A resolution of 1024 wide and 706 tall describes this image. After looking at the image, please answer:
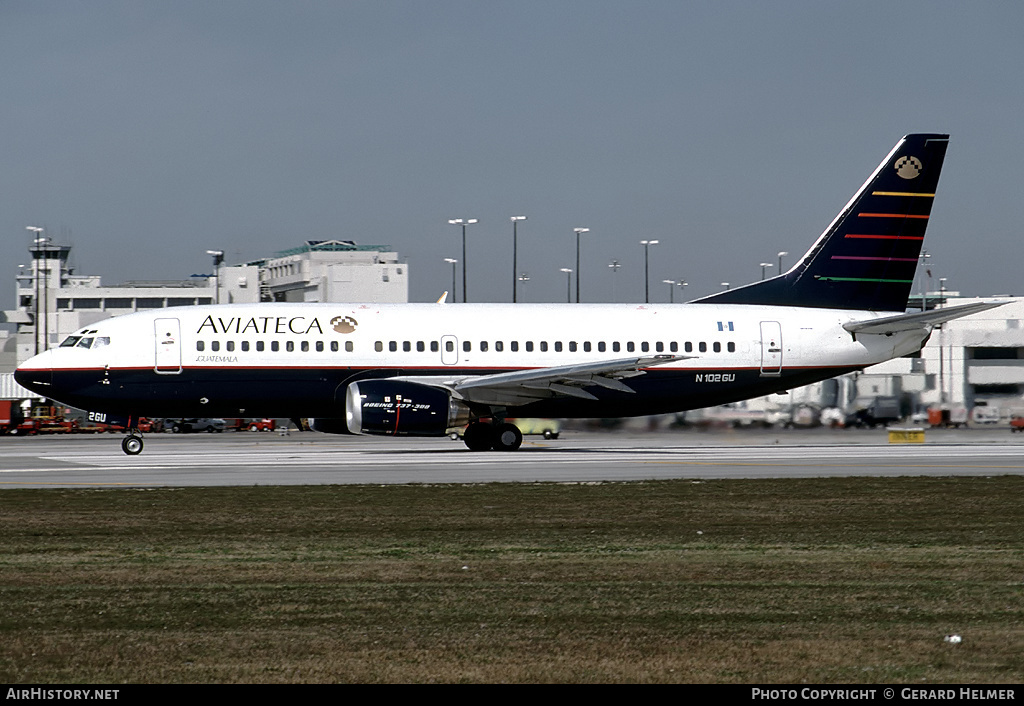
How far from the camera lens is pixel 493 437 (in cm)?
3700

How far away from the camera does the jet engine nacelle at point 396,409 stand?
33.7 metres

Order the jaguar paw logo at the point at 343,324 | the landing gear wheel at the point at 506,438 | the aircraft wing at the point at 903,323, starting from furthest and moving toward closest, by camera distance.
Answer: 1. the landing gear wheel at the point at 506,438
2. the aircraft wing at the point at 903,323
3. the jaguar paw logo at the point at 343,324

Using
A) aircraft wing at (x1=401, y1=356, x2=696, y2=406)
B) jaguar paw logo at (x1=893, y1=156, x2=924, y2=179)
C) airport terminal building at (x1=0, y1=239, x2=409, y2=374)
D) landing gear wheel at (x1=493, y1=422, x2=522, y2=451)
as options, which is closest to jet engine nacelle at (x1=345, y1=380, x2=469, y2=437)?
aircraft wing at (x1=401, y1=356, x2=696, y2=406)

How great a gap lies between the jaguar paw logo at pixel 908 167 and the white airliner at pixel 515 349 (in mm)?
44

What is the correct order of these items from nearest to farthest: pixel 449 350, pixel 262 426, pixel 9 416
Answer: pixel 449 350 → pixel 9 416 → pixel 262 426

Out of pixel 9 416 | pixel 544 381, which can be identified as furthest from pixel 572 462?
pixel 9 416

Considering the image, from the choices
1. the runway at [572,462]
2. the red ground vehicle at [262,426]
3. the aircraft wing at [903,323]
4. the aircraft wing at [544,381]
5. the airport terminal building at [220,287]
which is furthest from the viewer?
the airport terminal building at [220,287]

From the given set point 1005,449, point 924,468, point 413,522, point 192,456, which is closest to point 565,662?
point 413,522

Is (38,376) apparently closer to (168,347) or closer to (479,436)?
(168,347)

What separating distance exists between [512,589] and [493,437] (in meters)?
25.0

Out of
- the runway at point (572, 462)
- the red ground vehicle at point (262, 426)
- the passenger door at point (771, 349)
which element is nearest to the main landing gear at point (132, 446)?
the runway at point (572, 462)

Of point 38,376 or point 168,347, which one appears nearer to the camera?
point 38,376

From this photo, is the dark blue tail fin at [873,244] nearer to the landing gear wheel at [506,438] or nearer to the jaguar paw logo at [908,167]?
the jaguar paw logo at [908,167]
